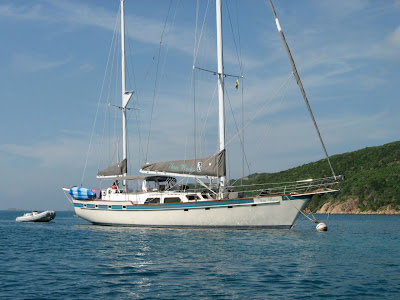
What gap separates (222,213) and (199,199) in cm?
296

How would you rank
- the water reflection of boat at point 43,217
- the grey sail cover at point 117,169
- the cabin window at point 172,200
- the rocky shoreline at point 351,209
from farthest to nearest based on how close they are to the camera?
the rocky shoreline at point 351,209
the water reflection of boat at point 43,217
the grey sail cover at point 117,169
the cabin window at point 172,200

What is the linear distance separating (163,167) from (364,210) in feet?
227

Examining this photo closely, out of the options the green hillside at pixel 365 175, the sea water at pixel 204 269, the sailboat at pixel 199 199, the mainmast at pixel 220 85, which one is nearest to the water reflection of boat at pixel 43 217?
the sailboat at pixel 199 199

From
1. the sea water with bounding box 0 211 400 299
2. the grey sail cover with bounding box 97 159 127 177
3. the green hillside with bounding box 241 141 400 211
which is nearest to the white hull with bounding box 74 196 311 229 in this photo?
the sea water with bounding box 0 211 400 299

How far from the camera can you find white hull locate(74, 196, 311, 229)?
3412cm

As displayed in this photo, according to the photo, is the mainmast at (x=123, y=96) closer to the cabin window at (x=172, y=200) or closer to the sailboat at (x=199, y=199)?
the sailboat at (x=199, y=199)

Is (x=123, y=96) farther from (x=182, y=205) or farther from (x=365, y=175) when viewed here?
(x=365, y=175)

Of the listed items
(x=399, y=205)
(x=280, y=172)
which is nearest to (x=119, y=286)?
(x=399, y=205)

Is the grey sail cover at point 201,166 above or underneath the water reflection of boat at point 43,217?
above

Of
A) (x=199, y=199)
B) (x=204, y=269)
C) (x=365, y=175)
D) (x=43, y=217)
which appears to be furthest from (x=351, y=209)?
(x=204, y=269)

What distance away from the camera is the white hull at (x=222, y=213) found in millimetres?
34125

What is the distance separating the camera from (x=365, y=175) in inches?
4259

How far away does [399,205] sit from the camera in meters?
92.0

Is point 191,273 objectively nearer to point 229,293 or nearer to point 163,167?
point 229,293
